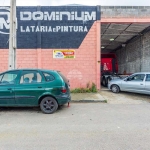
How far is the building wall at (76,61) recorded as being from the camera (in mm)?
11047

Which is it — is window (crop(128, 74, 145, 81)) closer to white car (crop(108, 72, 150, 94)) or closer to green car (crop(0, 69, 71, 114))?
white car (crop(108, 72, 150, 94))

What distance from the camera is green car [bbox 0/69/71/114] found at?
6.36 metres

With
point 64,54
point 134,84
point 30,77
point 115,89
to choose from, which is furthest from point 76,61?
point 30,77

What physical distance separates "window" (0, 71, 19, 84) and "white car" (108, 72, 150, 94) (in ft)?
21.6

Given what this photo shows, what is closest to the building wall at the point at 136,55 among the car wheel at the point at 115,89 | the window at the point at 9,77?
the car wheel at the point at 115,89

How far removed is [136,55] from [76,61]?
755cm

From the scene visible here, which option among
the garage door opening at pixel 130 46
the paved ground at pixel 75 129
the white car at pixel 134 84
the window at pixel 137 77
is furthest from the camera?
the garage door opening at pixel 130 46

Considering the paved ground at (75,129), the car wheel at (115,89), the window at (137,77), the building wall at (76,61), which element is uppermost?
the building wall at (76,61)

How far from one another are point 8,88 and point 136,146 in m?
4.73

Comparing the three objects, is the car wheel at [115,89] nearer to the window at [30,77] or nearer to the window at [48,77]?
→ the window at [48,77]

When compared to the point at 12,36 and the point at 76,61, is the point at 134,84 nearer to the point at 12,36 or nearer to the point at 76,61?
the point at 76,61

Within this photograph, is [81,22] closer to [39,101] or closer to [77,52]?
[77,52]

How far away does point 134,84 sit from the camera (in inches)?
393

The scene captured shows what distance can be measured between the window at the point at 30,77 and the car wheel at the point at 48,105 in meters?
0.77
